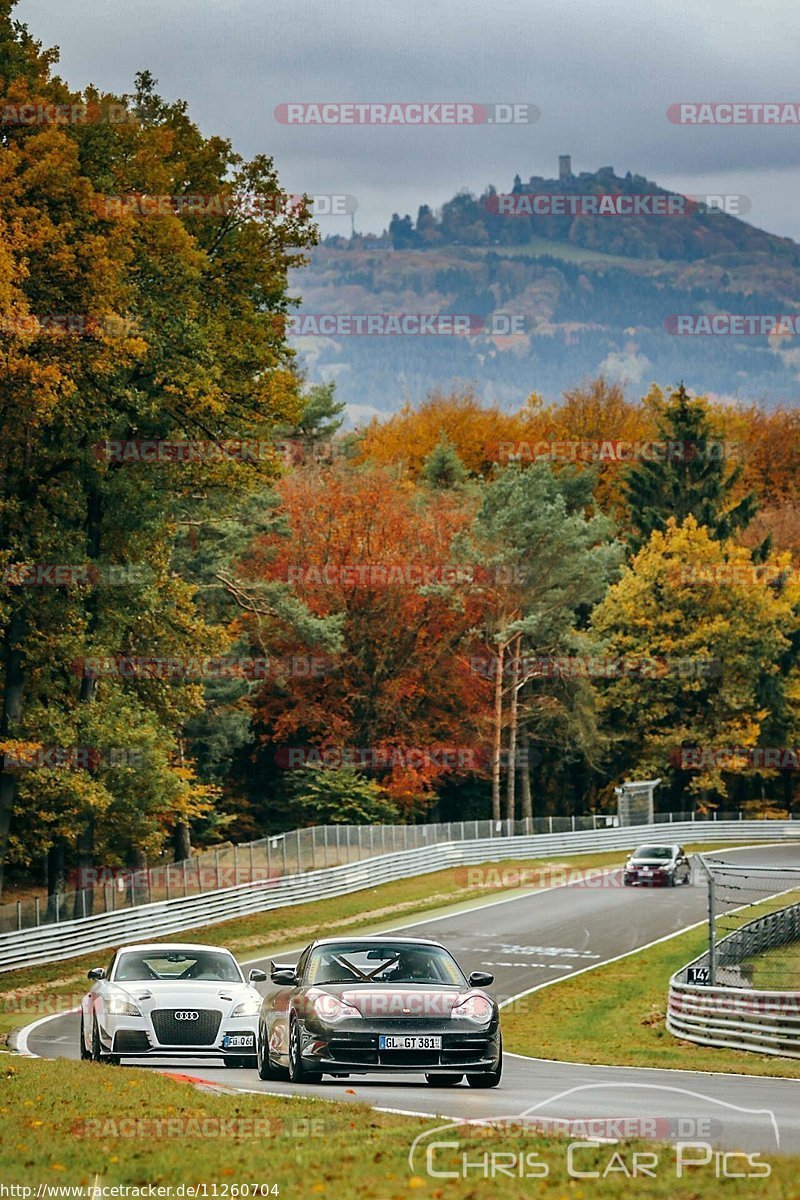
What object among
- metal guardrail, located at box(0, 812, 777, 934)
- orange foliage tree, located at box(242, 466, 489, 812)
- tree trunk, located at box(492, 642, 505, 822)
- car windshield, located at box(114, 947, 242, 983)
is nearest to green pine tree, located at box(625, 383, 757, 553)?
tree trunk, located at box(492, 642, 505, 822)

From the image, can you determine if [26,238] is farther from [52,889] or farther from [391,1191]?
[391,1191]

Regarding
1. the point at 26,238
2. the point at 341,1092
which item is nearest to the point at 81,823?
the point at 26,238

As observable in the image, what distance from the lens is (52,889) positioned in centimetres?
4197

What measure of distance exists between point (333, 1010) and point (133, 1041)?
4.00m

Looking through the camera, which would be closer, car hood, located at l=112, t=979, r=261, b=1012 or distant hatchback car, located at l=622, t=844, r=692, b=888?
car hood, located at l=112, t=979, r=261, b=1012

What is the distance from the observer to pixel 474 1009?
15.0 m

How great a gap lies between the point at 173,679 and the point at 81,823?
7988 mm

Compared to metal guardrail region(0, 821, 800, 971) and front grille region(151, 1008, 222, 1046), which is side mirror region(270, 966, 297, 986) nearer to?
front grille region(151, 1008, 222, 1046)

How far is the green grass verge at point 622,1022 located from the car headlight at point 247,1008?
477 cm

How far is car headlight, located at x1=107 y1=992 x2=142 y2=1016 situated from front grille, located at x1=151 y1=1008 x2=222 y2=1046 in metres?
0.23

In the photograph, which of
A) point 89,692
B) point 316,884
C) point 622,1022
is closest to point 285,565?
point 316,884

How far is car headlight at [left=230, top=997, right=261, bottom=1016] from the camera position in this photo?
1825 cm

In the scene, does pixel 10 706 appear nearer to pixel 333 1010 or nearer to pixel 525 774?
pixel 333 1010

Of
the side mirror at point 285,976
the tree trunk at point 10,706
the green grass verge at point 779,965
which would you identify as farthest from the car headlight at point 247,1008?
the tree trunk at point 10,706
